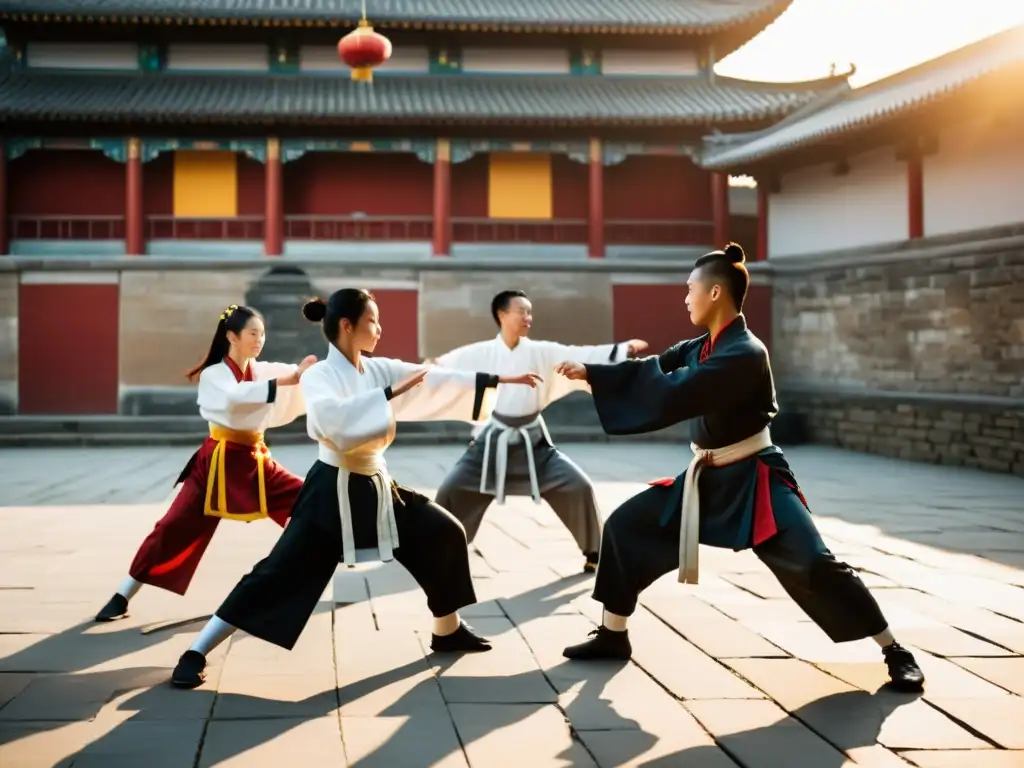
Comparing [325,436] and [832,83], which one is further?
[832,83]

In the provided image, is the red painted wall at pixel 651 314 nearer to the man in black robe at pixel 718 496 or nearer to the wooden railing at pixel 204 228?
the wooden railing at pixel 204 228

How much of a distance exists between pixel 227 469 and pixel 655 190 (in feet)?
45.9

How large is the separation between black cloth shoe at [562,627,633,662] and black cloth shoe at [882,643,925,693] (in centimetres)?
85

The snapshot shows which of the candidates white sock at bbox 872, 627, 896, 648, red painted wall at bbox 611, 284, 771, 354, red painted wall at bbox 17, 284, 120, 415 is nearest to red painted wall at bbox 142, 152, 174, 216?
red painted wall at bbox 17, 284, 120, 415

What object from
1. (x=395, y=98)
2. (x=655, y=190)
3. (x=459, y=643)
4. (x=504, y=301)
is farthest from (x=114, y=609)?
(x=655, y=190)

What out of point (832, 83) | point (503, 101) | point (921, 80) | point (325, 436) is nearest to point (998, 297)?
point (921, 80)

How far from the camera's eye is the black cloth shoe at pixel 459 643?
3.67 metres

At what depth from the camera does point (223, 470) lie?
4285 mm

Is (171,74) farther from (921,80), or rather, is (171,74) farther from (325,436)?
(325,436)

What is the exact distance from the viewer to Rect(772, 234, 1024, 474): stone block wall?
10.6 metres

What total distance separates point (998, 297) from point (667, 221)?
696 centimetres

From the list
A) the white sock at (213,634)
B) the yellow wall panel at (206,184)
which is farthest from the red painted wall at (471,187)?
the white sock at (213,634)

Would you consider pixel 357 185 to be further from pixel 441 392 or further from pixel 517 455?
pixel 441 392

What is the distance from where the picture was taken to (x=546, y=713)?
3.00 m
